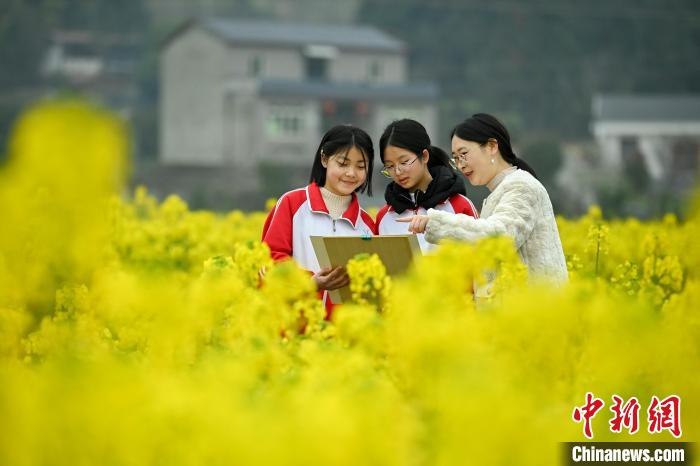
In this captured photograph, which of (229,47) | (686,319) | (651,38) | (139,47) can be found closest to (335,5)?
(139,47)

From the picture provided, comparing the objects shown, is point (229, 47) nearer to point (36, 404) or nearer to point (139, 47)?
point (139, 47)

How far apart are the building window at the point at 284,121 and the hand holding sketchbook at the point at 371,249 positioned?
41.4 metres

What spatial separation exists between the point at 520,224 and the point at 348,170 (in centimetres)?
59

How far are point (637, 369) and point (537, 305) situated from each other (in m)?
0.29

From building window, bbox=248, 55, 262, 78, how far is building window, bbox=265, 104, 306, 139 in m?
2.26

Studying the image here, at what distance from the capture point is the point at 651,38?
175 feet

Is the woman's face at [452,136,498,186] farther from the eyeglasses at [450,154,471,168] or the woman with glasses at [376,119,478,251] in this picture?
the woman with glasses at [376,119,478,251]

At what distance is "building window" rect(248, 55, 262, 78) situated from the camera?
47125mm

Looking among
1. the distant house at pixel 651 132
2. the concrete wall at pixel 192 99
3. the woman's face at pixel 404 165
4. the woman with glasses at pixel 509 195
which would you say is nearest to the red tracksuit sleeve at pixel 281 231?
the woman's face at pixel 404 165

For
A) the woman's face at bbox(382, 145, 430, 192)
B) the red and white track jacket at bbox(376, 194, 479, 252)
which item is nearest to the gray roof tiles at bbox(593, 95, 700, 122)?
the red and white track jacket at bbox(376, 194, 479, 252)

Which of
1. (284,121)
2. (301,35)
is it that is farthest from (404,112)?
(301,35)

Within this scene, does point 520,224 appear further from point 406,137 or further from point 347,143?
point 347,143

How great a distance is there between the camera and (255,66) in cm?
4731

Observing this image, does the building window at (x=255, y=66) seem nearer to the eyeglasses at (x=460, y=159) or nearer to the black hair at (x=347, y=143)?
the black hair at (x=347, y=143)
